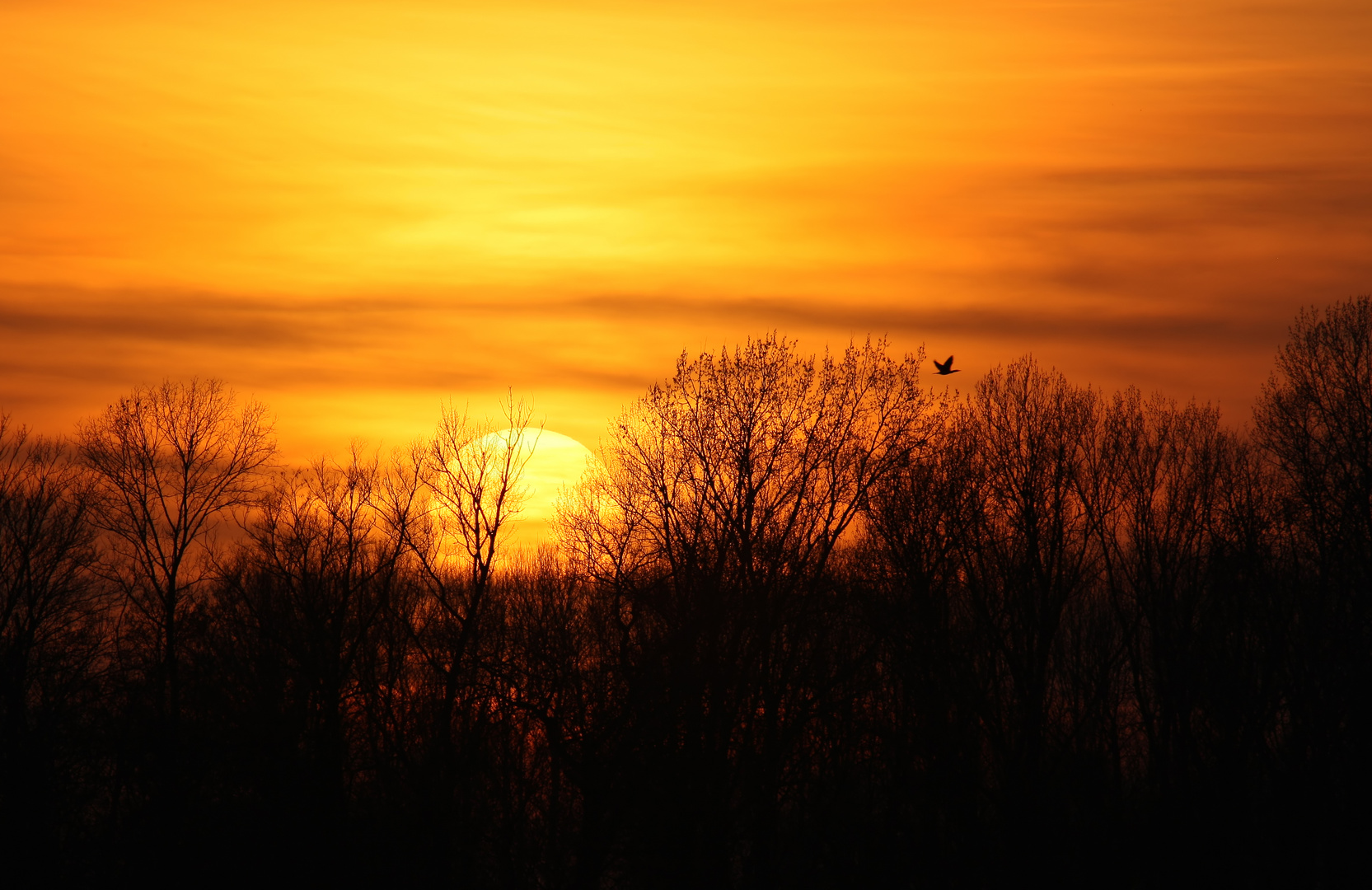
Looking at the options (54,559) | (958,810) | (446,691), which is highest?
(54,559)

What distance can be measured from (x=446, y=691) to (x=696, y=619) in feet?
32.1

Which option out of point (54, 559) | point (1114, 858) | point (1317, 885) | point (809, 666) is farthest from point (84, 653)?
point (1317, 885)

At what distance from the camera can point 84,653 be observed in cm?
3638

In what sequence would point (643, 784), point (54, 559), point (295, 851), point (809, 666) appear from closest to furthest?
point (643, 784) → point (809, 666) → point (295, 851) → point (54, 559)

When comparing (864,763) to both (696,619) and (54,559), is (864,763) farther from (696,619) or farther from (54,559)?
(54,559)

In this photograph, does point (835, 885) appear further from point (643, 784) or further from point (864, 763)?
point (643, 784)

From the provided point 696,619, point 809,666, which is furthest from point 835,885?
point 696,619

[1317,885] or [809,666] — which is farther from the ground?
[809,666]

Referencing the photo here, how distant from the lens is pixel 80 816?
35375 millimetres

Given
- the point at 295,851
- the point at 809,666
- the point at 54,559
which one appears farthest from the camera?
the point at 54,559

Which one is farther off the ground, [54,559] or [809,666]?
[54,559]

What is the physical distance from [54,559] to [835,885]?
24633 millimetres

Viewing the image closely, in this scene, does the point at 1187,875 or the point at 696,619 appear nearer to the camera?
the point at 696,619

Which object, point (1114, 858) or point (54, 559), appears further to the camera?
point (54, 559)
